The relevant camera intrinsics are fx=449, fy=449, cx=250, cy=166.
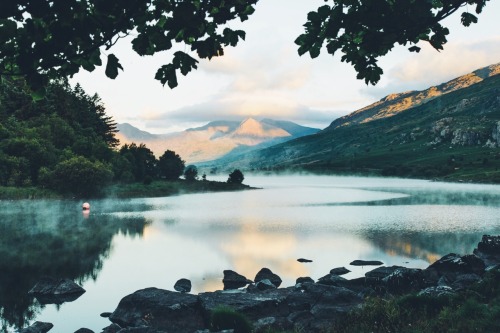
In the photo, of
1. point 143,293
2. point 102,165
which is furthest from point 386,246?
point 102,165

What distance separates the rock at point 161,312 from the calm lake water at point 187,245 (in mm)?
2111

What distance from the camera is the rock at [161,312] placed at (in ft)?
94.2

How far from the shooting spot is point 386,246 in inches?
2467

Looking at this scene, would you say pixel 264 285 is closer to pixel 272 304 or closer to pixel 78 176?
pixel 272 304

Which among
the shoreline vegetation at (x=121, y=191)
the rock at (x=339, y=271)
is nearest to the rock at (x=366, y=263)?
the rock at (x=339, y=271)

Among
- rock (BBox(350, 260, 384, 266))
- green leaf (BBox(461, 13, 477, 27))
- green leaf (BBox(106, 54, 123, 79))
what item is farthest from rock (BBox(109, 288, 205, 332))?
rock (BBox(350, 260, 384, 266))

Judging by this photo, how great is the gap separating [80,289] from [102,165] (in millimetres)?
106612

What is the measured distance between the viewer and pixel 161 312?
3009cm

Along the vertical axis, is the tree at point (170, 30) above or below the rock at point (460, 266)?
above

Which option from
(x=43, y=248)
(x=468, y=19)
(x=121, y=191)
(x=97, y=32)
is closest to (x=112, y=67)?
(x=97, y=32)

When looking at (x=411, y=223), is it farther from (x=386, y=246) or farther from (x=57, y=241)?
(x=57, y=241)

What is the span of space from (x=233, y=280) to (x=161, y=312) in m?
14.4

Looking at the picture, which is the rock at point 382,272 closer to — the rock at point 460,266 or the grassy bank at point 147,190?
the rock at point 460,266

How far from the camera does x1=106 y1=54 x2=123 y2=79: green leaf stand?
31.5 feet
